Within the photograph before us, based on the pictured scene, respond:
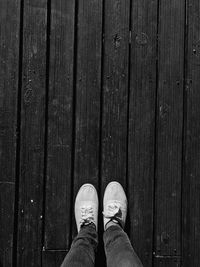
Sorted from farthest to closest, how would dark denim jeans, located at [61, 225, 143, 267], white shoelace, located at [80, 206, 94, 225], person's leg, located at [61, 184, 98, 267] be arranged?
white shoelace, located at [80, 206, 94, 225]
person's leg, located at [61, 184, 98, 267]
dark denim jeans, located at [61, 225, 143, 267]

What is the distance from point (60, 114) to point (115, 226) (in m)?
0.45

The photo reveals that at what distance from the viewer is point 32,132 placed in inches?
65.2

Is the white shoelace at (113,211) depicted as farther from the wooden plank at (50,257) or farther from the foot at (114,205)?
the wooden plank at (50,257)

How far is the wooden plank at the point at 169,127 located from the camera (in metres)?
1.68

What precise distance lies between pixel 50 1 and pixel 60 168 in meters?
0.61

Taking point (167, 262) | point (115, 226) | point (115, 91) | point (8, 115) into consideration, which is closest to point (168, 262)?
point (167, 262)

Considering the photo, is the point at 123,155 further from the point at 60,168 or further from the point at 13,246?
the point at 13,246

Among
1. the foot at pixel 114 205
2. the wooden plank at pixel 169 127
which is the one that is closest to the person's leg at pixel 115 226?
the foot at pixel 114 205

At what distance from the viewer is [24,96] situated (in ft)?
5.44

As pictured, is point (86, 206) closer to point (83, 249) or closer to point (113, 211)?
point (113, 211)

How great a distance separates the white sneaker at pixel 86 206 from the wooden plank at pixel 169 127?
0.23m

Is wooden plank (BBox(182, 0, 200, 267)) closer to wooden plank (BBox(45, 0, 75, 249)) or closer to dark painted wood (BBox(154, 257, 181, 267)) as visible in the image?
dark painted wood (BBox(154, 257, 181, 267))

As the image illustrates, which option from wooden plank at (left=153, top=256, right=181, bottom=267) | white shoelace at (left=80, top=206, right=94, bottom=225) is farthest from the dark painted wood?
white shoelace at (left=80, top=206, right=94, bottom=225)

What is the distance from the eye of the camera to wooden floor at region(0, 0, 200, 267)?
5.42ft
